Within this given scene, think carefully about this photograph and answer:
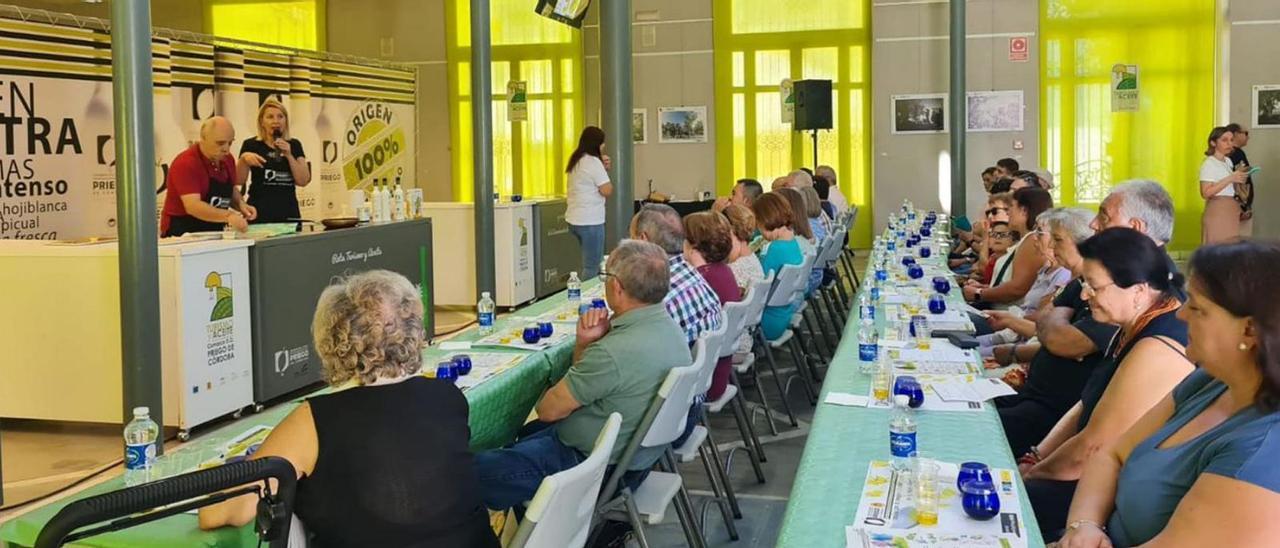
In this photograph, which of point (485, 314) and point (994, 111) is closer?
point (485, 314)

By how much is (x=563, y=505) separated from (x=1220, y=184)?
421 inches

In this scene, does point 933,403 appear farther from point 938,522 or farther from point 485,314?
point 485,314

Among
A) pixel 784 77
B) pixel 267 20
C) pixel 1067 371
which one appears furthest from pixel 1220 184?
pixel 267 20

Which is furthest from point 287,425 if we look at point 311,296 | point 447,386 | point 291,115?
point 291,115

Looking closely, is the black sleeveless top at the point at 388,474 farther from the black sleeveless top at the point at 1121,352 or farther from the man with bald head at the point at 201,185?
the man with bald head at the point at 201,185

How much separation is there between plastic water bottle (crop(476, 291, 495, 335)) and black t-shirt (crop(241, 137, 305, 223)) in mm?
3362

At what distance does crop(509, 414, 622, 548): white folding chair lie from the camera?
2002mm

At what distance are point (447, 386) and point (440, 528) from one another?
11.8 inches

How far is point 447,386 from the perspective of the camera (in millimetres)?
2381

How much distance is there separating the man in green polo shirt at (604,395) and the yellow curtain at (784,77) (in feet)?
36.8

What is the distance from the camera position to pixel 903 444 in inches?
96.6

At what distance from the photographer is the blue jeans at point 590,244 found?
29.5 feet

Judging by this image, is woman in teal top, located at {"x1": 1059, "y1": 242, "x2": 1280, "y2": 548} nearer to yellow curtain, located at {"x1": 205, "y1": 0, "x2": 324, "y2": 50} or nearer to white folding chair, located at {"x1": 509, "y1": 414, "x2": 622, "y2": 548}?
white folding chair, located at {"x1": 509, "y1": 414, "x2": 622, "y2": 548}

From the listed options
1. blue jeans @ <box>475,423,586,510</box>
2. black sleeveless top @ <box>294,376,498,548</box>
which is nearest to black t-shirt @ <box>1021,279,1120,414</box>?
blue jeans @ <box>475,423,586,510</box>
